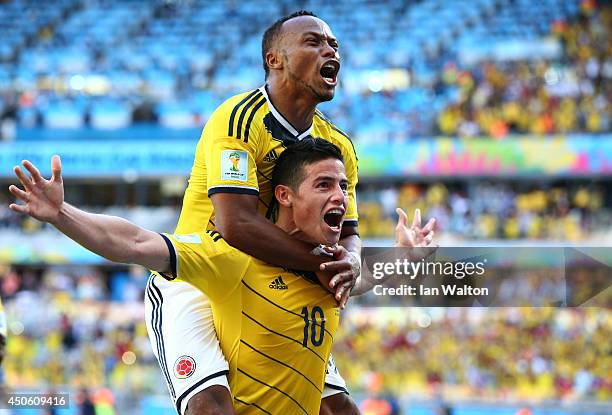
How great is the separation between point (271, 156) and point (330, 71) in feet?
1.48

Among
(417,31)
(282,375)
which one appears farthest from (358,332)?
(282,375)

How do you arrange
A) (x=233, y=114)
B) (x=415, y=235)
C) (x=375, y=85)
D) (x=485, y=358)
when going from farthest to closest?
(x=375, y=85) < (x=485, y=358) < (x=415, y=235) < (x=233, y=114)

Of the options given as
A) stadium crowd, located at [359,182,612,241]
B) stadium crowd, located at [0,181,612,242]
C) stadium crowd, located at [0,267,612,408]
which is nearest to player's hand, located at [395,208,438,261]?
stadium crowd, located at [0,267,612,408]

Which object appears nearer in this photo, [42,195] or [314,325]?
[42,195]

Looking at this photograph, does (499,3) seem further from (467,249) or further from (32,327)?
(467,249)

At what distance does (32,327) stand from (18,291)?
189 inches

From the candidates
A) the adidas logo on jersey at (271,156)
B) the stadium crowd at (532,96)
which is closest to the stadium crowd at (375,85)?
the stadium crowd at (532,96)

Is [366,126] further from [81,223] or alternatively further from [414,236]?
[81,223]

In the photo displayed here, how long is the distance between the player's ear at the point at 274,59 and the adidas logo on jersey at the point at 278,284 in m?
0.98

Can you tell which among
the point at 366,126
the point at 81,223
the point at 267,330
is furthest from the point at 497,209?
the point at 81,223

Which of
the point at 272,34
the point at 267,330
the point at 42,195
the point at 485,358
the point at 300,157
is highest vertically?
the point at 485,358

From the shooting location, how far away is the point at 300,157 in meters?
3.67

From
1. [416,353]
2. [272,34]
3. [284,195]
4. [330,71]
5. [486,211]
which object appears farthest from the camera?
[486,211]

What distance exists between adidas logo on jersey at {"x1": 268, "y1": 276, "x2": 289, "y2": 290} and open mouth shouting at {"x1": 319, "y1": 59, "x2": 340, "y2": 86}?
0.90m
